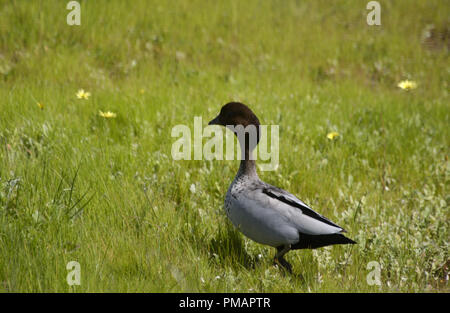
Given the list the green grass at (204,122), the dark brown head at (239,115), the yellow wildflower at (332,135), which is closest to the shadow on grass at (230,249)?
the green grass at (204,122)

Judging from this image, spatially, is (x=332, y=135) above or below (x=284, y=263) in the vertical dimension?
above

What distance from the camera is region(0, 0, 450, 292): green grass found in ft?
11.1

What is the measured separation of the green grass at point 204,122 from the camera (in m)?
3.39

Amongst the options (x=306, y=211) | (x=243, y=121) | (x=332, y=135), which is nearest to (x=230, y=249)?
(x=306, y=211)

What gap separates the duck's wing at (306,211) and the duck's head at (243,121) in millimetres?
491

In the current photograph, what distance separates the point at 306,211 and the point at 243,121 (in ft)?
3.11

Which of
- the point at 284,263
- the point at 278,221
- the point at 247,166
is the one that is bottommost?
the point at 284,263

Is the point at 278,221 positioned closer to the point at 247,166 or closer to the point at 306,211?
the point at 306,211

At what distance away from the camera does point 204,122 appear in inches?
234

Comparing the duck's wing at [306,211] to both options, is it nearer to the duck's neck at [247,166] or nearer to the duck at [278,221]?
the duck at [278,221]

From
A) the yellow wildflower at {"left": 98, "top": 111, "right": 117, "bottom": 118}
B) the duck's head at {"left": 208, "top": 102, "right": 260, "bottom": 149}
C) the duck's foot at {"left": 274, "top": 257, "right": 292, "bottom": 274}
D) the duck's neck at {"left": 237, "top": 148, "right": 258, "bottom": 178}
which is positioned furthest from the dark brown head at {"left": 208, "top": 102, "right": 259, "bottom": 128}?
the yellow wildflower at {"left": 98, "top": 111, "right": 117, "bottom": 118}

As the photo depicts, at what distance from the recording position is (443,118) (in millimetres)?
7008

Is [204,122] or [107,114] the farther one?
[204,122]

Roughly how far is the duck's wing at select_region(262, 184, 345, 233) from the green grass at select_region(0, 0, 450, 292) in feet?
1.26
